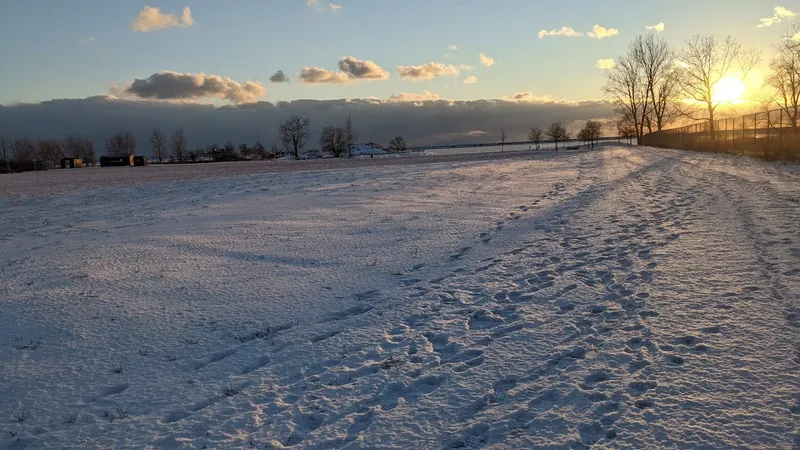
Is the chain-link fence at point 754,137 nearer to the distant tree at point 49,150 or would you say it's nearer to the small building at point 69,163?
the small building at point 69,163

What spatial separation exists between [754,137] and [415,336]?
102 ft

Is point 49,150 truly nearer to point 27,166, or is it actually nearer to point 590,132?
point 27,166

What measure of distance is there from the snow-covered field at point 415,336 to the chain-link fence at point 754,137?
15534 mm

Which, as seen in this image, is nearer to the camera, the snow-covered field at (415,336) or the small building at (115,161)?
the snow-covered field at (415,336)

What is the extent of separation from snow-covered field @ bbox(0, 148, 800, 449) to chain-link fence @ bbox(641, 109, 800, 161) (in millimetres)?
15534

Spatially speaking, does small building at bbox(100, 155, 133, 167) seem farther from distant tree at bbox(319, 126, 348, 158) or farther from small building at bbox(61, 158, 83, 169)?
distant tree at bbox(319, 126, 348, 158)

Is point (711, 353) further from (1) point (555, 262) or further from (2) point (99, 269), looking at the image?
(2) point (99, 269)

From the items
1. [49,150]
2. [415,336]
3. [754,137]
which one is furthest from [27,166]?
[415,336]

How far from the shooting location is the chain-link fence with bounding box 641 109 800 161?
75.6ft

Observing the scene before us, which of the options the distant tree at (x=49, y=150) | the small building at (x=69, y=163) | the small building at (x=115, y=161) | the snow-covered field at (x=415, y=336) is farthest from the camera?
the distant tree at (x=49, y=150)

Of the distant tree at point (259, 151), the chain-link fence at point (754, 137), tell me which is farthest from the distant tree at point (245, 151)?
the chain-link fence at point (754, 137)

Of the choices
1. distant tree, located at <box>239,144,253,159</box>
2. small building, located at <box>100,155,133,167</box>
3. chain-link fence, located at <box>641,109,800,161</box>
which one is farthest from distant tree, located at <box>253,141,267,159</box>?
chain-link fence, located at <box>641,109,800,161</box>

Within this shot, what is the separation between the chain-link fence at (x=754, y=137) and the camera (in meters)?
23.0

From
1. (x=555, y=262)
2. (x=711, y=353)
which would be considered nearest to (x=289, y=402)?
(x=711, y=353)
